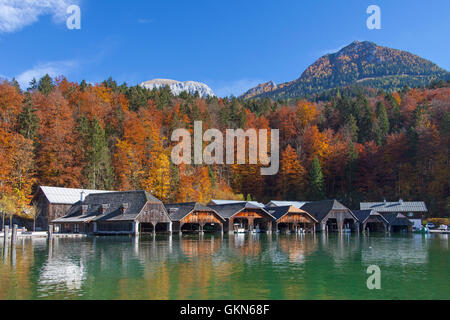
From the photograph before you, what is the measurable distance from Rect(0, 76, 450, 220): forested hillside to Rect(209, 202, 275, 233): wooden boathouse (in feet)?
34.4

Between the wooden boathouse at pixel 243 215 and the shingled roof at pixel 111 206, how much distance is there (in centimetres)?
1288

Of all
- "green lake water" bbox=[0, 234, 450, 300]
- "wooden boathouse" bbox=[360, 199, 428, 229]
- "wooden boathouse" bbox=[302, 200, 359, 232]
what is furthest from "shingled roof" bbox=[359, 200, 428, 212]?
"green lake water" bbox=[0, 234, 450, 300]

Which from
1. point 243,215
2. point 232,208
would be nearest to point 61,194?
point 232,208

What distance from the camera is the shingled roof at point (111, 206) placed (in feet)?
164

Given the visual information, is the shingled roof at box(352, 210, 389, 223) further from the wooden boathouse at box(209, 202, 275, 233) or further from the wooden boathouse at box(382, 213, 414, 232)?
the wooden boathouse at box(209, 202, 275, 233)

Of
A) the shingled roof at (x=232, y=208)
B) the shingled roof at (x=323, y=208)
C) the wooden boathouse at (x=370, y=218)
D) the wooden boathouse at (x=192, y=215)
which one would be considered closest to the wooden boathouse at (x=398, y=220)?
the wooden boathouse at (x=370, y=218)

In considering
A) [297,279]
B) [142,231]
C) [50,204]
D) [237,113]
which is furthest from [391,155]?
[297,279]

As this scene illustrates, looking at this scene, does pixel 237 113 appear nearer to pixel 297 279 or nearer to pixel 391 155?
pixel 391 155

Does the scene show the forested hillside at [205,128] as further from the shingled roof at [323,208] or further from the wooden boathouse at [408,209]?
the shingled roof at [323,208]

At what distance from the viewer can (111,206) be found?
52.4 meters

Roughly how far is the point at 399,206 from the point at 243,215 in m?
32.1

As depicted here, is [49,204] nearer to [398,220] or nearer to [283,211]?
[283,211]
